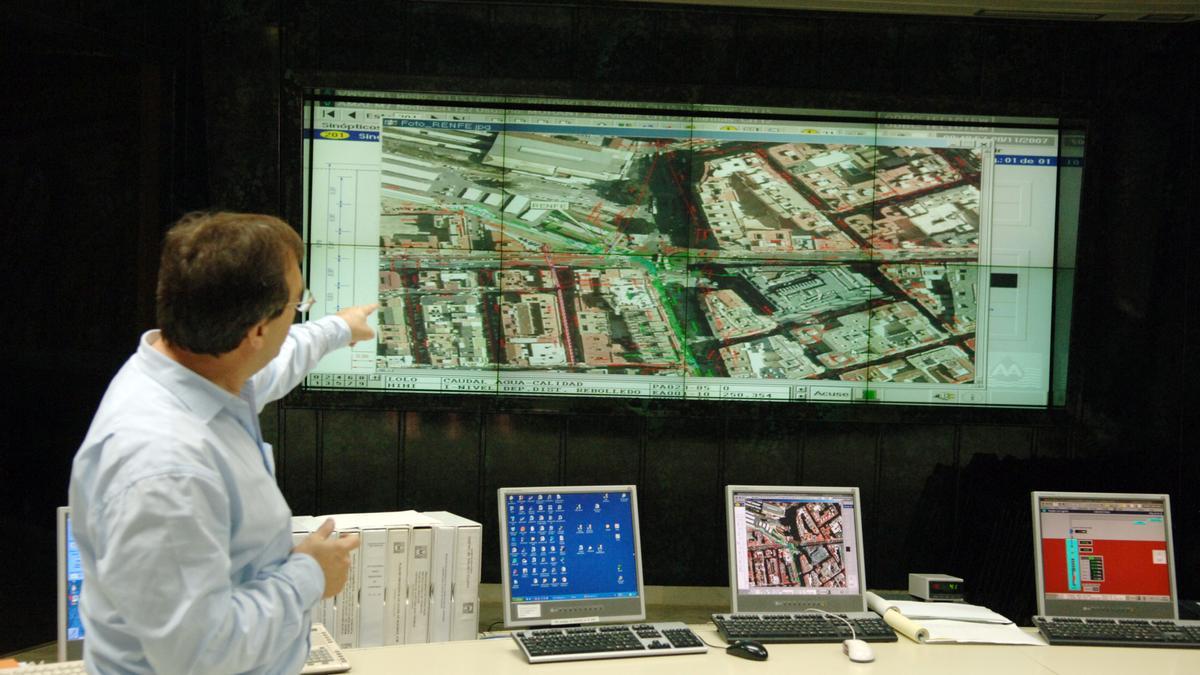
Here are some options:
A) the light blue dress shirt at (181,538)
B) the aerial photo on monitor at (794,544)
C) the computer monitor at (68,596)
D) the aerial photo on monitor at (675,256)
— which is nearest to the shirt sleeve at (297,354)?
the light blue dress shirt at (181,538)

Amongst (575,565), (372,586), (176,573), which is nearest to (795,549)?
(575,565)

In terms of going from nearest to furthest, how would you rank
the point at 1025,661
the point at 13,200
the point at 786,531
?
the point at 1025,661 → the point at 786,531 → the point at 13,200

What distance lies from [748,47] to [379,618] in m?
2.47

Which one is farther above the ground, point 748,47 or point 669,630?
point 748,47

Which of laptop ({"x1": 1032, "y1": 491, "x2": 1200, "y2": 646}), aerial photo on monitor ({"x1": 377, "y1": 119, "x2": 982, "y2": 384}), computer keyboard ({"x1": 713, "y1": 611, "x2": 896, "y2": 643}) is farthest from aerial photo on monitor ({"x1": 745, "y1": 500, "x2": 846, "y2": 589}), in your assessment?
aerial photo on monitor ({"x1": 377, "y1": 119, "x2": 982, "y2": 384})

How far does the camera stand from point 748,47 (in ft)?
13.5

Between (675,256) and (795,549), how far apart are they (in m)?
1.34

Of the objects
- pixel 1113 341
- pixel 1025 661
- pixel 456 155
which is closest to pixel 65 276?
pixel 456 155

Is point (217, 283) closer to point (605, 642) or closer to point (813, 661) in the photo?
point (605, 642)

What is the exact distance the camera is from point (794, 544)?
10.3ft

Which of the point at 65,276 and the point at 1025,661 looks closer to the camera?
the point at 1025,661

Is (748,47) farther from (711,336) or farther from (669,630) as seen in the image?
(669,630)

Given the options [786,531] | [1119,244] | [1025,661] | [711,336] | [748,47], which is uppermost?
[748,47]

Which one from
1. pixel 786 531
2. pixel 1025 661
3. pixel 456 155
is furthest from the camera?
pixel 456 155
